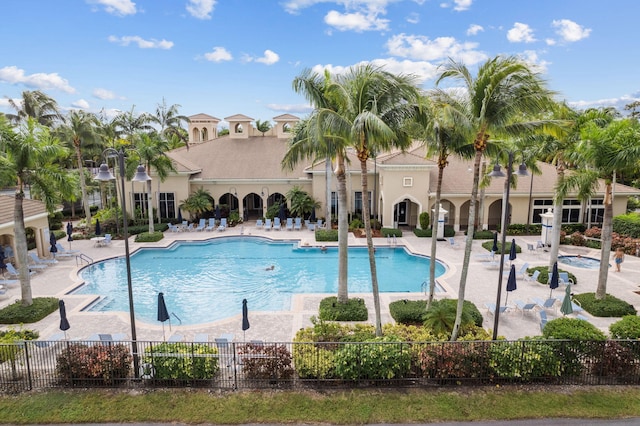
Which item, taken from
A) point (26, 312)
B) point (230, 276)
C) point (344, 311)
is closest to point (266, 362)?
point (344, 311)

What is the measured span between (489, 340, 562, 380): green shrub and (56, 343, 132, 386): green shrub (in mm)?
10054

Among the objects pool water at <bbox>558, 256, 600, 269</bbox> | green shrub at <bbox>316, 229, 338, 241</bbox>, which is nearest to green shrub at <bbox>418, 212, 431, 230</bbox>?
green shrub at <bbox>316, 229, 338, 241</bbox>

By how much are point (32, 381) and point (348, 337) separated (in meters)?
8.75

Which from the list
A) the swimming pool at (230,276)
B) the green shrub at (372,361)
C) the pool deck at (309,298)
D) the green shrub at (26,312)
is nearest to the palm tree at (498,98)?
the green shrub at (372,361)

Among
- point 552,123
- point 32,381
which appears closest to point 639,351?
point 552,123

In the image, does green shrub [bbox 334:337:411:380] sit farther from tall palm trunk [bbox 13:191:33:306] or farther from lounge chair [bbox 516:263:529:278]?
tall palm trunk [bbox 13:191:33:306]

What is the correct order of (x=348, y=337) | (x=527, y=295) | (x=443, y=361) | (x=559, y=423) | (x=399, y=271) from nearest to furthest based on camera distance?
(x=559, y=423)
(x=443, y=361)
(x=348, y=337)
(x=527, y=295)
(x=399, y=271)

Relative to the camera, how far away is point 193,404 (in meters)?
10.5

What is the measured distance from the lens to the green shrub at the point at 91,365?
11.1 m

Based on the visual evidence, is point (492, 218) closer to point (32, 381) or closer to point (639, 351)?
point (639, 351)

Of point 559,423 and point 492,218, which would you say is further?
point 492,218

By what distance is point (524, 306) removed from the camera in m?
16.1

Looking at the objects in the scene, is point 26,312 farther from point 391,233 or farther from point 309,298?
point 391,233

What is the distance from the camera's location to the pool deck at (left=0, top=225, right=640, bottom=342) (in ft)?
49.0
